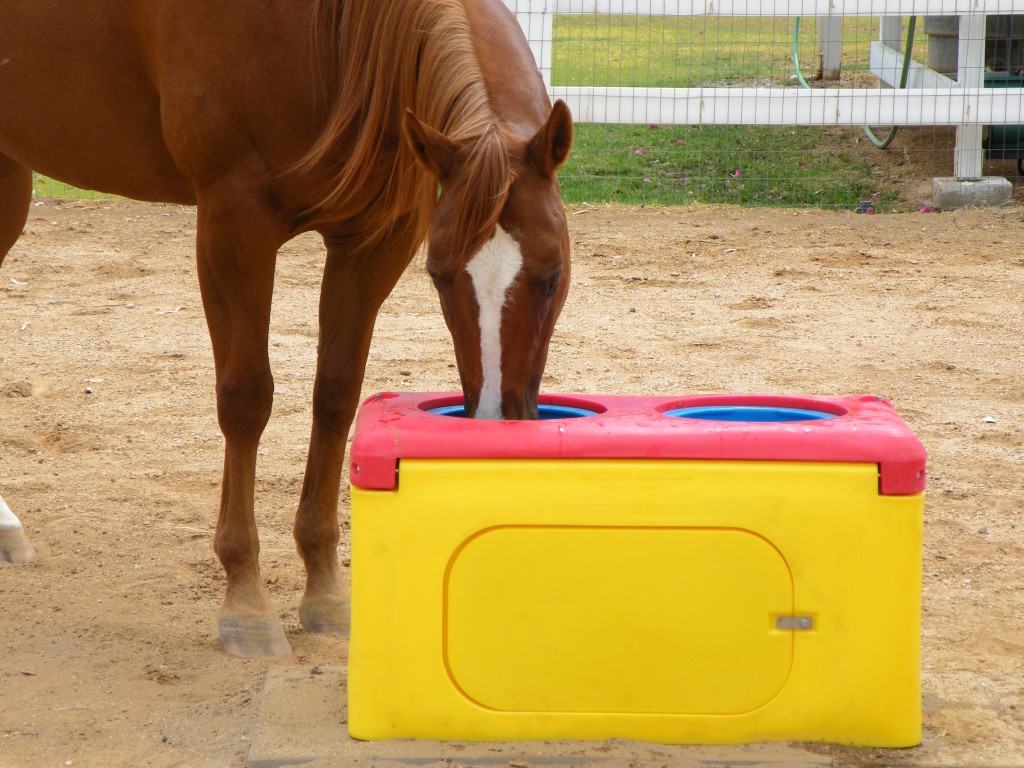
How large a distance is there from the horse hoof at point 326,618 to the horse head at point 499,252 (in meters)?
0.93

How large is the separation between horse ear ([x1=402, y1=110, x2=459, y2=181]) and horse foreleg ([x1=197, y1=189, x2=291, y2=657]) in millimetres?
568

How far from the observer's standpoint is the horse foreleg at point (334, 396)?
2.73 metres

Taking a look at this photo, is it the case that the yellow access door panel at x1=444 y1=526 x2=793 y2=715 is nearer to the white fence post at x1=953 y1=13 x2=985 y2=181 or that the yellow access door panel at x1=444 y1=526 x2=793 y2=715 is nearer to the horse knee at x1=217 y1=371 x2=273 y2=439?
the horse knee at x1=217 y1=371 x2=273 y2=439

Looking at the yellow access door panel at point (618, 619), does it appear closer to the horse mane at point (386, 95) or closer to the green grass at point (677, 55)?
the horse mane at point (386, 95)

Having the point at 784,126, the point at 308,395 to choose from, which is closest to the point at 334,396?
the point at 308,395

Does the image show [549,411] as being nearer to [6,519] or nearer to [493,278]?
[493,278]

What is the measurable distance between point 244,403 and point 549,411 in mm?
736

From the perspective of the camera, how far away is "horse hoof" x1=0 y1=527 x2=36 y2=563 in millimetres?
3168

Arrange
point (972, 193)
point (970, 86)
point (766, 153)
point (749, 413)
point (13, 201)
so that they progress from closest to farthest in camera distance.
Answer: point (749, 413) < point (13, 201) < point (972, 193) < point (970, 86) < point (766, 153)

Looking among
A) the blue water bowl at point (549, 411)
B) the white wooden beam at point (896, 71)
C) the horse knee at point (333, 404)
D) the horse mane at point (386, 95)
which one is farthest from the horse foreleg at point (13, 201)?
the white wooden beam at point (896, 71)

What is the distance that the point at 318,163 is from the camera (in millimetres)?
2379

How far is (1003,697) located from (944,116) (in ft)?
19.0

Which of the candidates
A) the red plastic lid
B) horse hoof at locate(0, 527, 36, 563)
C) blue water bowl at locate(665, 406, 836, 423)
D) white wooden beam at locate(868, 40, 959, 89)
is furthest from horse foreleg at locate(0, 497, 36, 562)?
white wooden beam at locate(868, 40, 959, 89)

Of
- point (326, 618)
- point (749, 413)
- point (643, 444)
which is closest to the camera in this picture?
point (643, 444)
